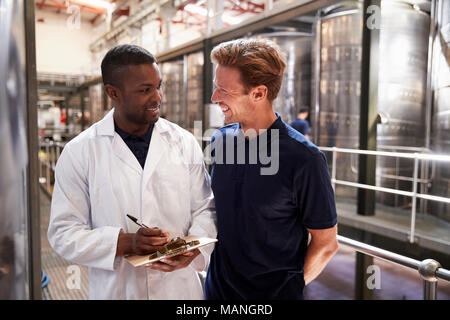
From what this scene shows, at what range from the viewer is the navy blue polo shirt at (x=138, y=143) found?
3.28ft

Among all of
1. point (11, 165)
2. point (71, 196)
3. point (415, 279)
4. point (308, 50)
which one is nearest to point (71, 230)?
point (71, 196)

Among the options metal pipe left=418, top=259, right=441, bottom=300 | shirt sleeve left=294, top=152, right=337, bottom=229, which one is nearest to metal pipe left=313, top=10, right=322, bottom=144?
metal pipe left=418, top=259, right=441, bottom=300

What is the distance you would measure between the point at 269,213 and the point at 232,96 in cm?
33

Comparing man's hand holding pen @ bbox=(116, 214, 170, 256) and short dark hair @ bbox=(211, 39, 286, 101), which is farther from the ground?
short dark hair @ bbox=(211, 39, 286, 101)

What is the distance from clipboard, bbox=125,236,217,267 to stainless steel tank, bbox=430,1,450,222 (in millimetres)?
3693

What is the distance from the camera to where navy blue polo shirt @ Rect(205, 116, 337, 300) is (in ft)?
3.19

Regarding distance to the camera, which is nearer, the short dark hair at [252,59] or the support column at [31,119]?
the support column at [31,119]

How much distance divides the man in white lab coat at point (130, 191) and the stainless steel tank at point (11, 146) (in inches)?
16.7

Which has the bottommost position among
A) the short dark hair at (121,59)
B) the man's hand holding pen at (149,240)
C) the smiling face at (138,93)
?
the man's hand holding pen at (149,240)

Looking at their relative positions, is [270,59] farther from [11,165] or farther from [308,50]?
[308,50]

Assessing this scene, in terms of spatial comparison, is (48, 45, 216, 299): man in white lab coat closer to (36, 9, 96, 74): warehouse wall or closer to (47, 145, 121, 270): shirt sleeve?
(47, 145, 121, 270): shirt sleeve

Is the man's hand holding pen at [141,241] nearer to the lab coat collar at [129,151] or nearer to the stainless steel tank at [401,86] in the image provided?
the lab coat collar at [129,151]

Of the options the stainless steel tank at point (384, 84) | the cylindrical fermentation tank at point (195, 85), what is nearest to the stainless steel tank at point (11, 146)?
the stainless steel tank at point (384, 84)

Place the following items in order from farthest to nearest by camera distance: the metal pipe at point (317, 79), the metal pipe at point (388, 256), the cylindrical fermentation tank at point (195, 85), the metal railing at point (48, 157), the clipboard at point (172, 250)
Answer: the cylindrical fermentation tank at point (195, 85), the metal pipe at point (317, 79), the metal railing at point (48, 157), the metal pipe at point (388, 256), the clipboard at point (172, 250)
